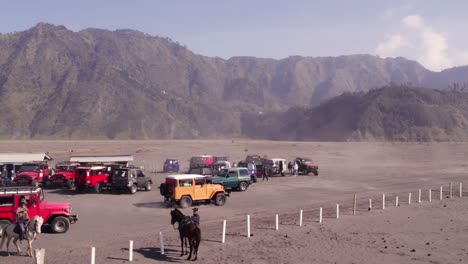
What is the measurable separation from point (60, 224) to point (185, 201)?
7736 mm

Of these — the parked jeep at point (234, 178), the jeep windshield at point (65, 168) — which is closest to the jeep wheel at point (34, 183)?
the jeep windshield at point (65, 168)

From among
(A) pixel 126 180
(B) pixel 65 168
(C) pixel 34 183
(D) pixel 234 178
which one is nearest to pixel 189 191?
(D) pixel 234 178

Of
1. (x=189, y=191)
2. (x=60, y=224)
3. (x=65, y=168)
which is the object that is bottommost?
(x=60, y=224)

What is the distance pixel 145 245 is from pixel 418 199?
1868 cm

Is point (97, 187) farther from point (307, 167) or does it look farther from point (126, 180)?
point (307, 167)

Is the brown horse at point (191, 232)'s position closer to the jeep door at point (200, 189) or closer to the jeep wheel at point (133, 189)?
the jeep door at point (200, 189)

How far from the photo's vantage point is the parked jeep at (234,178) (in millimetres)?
33000

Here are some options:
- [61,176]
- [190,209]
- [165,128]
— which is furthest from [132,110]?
[190,209]

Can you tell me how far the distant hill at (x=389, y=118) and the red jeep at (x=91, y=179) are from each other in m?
113

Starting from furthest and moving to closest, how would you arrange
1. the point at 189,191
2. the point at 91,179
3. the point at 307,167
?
the point at 307,167, the point at 91,179, the point at 189,191

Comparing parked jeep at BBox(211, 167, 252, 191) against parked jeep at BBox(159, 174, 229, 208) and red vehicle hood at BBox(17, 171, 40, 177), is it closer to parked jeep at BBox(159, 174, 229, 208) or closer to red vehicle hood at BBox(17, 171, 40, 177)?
parked jeep at BBox(159, 174, 229, 208)

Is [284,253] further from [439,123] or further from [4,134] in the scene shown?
[4,134]

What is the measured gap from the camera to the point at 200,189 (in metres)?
27.1

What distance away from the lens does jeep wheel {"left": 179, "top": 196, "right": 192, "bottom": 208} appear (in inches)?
1037
